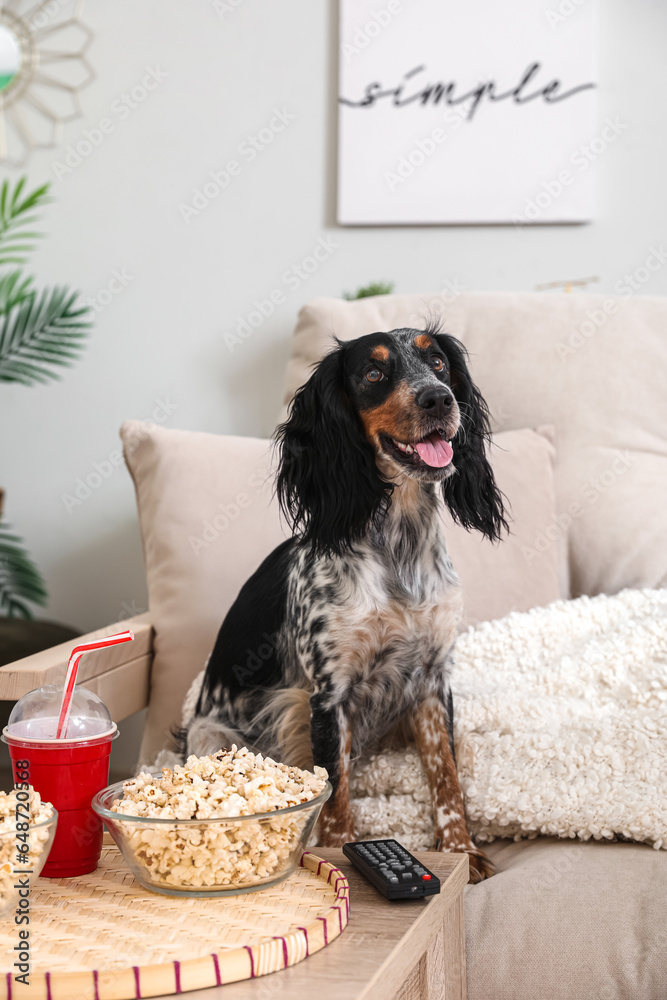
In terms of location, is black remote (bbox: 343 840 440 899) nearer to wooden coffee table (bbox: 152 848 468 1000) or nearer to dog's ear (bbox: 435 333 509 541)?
wooden coffee table (bbox: 152 848 468 1000)

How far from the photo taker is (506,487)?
1.79 m

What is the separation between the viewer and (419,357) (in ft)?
4.17

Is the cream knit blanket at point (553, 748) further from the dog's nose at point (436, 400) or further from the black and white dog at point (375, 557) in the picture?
the dog's nose at point (436, 400)

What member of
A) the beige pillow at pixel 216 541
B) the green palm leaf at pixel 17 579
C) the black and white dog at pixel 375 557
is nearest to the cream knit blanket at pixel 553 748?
the black and white dog at pixel 375 557

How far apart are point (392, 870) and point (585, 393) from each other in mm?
1312

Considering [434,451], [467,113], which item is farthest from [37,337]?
[434,451]

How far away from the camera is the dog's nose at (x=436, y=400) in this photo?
115 cm

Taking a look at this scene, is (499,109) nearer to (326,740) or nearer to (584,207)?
(584,207)

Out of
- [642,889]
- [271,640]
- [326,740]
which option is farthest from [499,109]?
[642,889]

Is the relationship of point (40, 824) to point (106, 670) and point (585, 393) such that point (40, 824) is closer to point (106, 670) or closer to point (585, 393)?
point (106, 670)

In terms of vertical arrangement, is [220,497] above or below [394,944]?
above

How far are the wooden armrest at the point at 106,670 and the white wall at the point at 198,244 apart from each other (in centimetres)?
98

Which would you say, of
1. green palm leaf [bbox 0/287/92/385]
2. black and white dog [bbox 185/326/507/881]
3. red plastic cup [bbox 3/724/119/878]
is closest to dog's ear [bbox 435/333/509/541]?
black and white dog [bbox 185/326/507/881]

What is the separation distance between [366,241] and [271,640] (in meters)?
1.48
